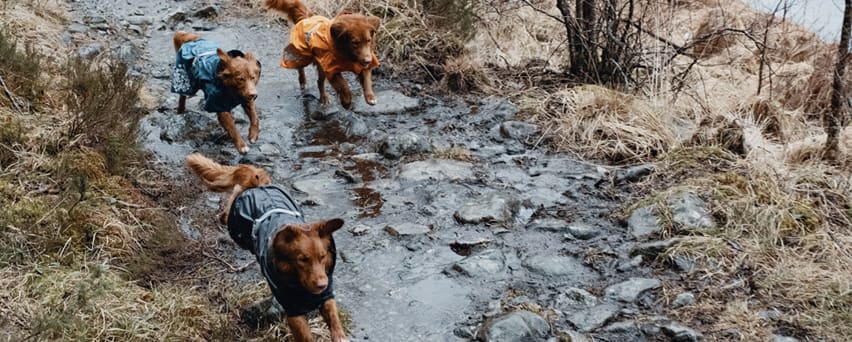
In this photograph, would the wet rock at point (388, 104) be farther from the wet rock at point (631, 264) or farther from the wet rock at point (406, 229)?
the wet rock at point (631, 264)

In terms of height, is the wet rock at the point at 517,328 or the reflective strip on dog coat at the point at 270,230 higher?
the reflective strip on dog coat at the point at 270,230

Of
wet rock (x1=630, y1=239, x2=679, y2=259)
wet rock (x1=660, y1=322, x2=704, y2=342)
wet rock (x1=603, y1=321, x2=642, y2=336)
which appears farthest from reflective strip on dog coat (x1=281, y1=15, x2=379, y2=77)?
wet rock (x1=660, y1=322, x2=704, y2=342)

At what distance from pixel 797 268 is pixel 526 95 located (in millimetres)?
3524

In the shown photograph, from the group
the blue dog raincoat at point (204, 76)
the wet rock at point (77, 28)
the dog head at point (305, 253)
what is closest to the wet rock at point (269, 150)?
the blue dog raincoat at point (204, 76)

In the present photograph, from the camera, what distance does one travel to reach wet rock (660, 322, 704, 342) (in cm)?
390

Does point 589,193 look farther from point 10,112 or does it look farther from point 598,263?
point 10,112

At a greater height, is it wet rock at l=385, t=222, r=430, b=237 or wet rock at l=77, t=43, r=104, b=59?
wet rock at l=385, t=222, r=430, b=237

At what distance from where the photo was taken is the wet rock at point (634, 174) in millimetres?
5855

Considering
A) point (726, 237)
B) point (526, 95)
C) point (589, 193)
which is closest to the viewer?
point (726, 237)

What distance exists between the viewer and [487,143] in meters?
6.72

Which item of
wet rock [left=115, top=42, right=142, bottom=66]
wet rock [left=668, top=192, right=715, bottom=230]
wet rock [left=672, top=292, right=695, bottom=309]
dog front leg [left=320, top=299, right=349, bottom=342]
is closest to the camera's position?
dog front leg [left=320, top=299, right=349, bottom=342]

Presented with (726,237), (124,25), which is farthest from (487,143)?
(124,25)

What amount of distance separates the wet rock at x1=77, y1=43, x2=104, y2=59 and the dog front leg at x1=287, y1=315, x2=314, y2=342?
490 cm

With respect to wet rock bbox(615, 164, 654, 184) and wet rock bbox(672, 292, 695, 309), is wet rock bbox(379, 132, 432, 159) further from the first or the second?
wet rock bbox(672, 292, 695, 309)
